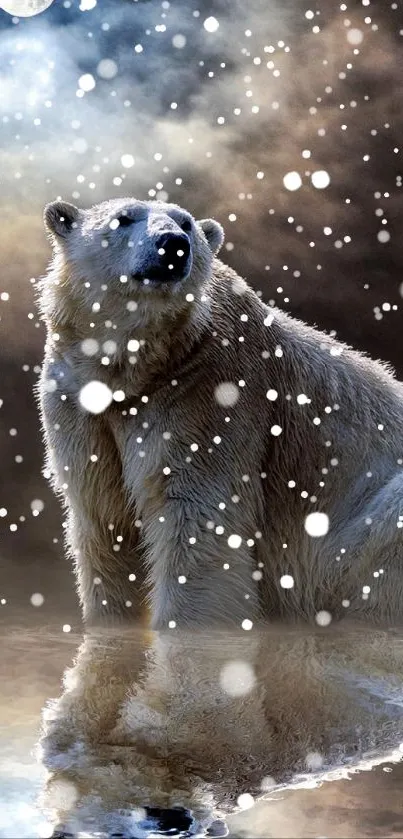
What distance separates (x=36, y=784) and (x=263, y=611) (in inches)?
63.7

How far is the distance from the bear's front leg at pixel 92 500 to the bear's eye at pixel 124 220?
457mm

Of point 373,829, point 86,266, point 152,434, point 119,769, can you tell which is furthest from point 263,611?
point 373,829

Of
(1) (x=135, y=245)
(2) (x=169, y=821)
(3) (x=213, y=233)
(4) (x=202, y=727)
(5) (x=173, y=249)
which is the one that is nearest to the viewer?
(2) (x=169, y=821)

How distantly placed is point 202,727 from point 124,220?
164 cm

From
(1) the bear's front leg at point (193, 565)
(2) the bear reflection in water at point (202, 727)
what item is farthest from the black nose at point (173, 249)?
(2) the bear reflection in water at point (202, 727)

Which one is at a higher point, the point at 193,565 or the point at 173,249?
the point at 173,249

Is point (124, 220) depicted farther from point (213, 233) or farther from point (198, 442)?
point (198, 442)

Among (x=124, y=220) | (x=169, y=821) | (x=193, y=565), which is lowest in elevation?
(x=193, y=565)

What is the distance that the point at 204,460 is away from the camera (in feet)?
9.95

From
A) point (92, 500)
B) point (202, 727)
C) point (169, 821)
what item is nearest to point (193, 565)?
point (92, 500)

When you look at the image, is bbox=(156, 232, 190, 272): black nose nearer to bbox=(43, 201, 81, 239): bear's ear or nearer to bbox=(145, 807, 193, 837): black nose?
bbox=(43, 201, 81, 239): bear's ear

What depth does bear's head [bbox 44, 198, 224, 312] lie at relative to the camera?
2.95m

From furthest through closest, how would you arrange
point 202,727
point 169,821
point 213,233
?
→ point 213,233 < point 202,727 < point 169,821

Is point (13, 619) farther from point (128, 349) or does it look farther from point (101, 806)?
point (101, 806)
